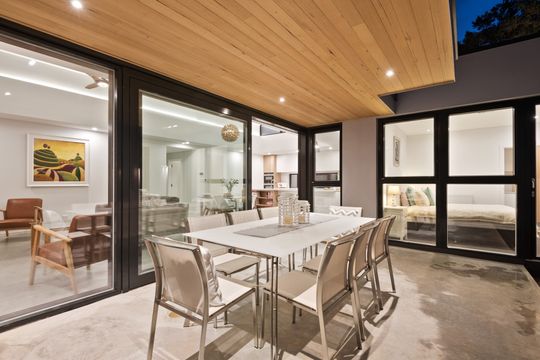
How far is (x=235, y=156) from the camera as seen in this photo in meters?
4.05

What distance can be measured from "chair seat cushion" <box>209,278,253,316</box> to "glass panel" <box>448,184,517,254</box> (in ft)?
13.1

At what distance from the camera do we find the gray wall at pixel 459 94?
11.1ft

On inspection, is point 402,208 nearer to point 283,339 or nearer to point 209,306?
point 283,339

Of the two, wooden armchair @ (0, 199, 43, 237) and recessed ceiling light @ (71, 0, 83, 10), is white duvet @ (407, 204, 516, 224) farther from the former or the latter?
wooden armchair @ (0, 199, 43, 237)

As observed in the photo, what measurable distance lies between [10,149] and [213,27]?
8.42ft

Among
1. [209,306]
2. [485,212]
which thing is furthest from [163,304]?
[485,212]

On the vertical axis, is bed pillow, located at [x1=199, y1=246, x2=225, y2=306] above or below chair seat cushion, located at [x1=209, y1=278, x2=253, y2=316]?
above

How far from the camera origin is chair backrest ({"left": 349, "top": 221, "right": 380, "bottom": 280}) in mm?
1672

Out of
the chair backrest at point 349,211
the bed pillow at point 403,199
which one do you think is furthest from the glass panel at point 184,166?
the bed pillow at point 403,199

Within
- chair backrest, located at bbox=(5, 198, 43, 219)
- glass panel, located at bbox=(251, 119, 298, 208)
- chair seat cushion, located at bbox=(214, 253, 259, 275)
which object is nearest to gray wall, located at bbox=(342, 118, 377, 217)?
chair seat cushion, located at bbox=(214, 253, 259, 275)

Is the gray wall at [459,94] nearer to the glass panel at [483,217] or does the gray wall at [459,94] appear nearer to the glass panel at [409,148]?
the glass panel at [409,148]

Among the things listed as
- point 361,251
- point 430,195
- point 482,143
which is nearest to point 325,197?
point 430,195

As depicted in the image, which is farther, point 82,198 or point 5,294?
point 82,198

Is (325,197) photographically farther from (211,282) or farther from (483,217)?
(211,282)
